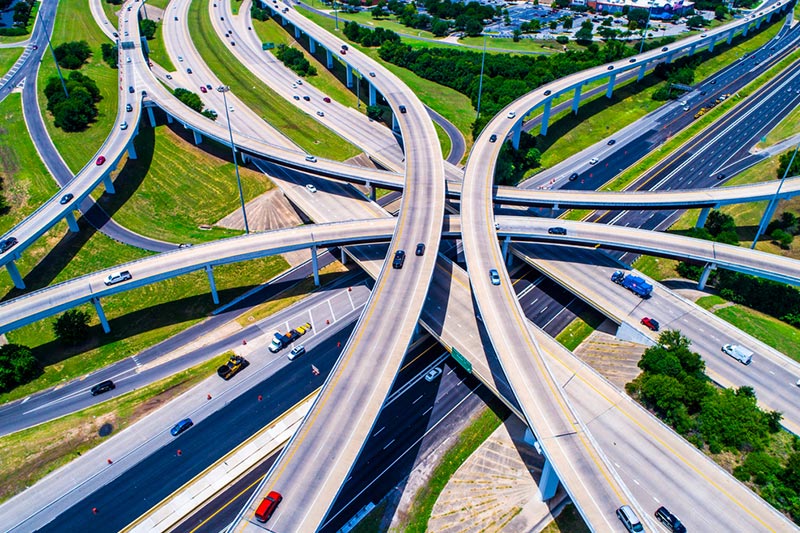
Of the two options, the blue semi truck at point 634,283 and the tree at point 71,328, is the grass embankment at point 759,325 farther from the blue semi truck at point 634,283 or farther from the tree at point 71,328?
the tree at point 71,328

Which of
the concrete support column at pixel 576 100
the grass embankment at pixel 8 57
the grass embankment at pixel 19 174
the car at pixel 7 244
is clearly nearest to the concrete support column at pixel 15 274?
the car at pixel 7 244

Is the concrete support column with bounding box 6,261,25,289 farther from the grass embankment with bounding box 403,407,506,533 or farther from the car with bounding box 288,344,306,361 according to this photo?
the grass embankment with bounding box 403,407,506,533

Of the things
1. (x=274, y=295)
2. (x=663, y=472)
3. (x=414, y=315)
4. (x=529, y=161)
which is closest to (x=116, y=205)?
(x=274, y=295)

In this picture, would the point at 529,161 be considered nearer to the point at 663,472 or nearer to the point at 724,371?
the point at 724,371

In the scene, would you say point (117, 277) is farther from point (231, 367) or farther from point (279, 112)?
point (279, 112)

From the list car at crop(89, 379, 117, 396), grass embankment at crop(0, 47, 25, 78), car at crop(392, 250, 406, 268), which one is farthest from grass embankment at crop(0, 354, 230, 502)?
grass embankment at crop(0, 47, 25, 78)
